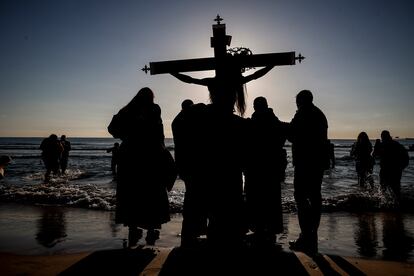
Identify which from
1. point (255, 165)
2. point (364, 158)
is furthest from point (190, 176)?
point (364, 158)

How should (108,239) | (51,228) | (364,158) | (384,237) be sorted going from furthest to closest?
1. (364,158)
2. (51,228)
3. (384,237)
4. (108,239)

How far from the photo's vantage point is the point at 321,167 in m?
4.08

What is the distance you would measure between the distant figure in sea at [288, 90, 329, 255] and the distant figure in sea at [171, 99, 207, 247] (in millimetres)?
1568

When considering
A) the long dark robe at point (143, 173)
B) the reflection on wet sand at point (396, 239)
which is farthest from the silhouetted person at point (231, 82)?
the reflection on wet sand at point (396, 239)

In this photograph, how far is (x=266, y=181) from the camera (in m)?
4.27

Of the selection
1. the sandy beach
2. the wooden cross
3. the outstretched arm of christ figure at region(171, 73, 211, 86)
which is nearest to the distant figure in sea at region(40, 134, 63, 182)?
the sandy beach

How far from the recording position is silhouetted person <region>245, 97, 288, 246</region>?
4.12m

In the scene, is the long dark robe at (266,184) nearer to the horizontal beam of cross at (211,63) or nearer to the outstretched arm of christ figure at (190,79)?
the horizontal beam of cross at (211,63)

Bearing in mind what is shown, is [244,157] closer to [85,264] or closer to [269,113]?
[269,113]

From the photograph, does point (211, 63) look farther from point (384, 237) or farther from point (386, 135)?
point (386, 135)

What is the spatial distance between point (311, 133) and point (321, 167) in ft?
1.55

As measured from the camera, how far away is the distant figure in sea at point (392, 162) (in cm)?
876

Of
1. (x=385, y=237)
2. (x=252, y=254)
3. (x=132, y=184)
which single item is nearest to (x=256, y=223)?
(x=252, y=254)

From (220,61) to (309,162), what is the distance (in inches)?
69.3
